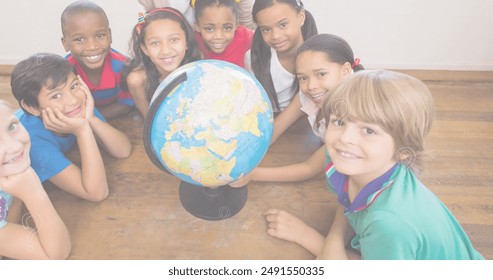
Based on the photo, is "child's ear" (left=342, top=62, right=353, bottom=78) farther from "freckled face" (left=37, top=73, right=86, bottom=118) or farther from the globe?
"freckled face" (left=37, top=73, right=86, bottom=118)

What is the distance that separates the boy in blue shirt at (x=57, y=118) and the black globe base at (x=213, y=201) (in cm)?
44

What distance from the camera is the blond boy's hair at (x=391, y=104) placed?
58.2 inches

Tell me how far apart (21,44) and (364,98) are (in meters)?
1.96

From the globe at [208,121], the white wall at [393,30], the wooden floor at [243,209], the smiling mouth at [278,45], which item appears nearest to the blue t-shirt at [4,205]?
the wooden floor at [243,209]

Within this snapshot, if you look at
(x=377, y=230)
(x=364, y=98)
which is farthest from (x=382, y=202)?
(x=364, y=98)

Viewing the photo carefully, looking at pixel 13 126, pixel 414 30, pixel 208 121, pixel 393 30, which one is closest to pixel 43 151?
pixel 13 126

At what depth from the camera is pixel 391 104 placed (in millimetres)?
1477

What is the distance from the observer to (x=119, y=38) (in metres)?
2.61

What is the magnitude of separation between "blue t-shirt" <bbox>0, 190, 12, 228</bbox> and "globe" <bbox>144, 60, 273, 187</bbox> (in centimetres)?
71

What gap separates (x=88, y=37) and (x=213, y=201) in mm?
1102

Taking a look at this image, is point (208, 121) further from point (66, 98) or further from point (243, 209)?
point (66, 98)

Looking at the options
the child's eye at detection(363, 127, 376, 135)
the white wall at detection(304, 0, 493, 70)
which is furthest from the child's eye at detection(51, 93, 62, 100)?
the white wall at detection(304, 0, 493, 70)

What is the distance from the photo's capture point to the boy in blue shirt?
6.22 ft

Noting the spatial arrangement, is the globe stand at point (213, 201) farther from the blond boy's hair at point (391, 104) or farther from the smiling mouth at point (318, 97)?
the blond boy's hair at point (391, 104)
